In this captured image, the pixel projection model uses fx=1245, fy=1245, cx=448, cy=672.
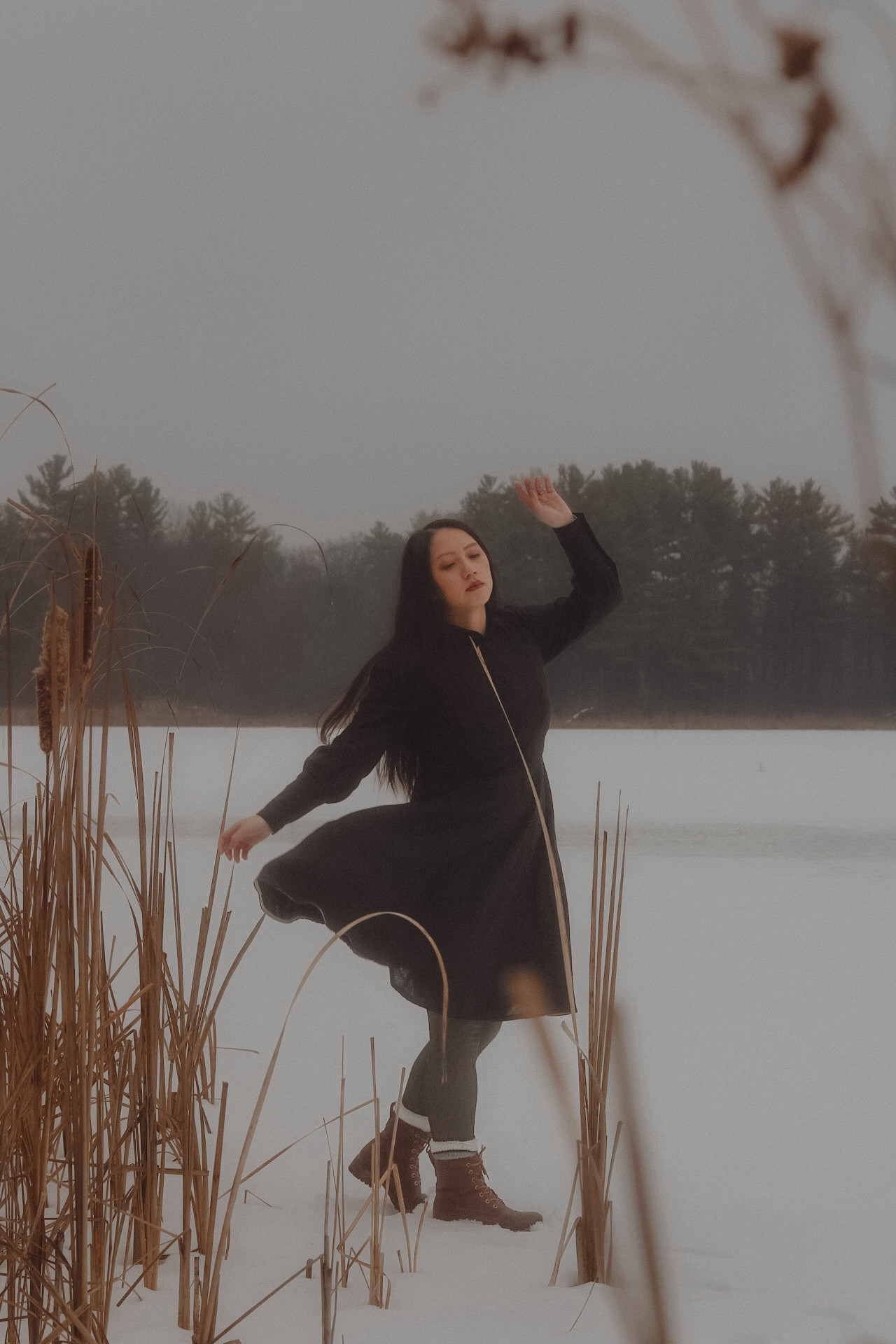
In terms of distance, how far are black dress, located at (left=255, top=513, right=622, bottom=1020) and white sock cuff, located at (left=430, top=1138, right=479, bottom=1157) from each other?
151 mm

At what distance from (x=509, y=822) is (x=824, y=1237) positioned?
1.89 feet

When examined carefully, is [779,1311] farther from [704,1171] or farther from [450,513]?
[450,513]

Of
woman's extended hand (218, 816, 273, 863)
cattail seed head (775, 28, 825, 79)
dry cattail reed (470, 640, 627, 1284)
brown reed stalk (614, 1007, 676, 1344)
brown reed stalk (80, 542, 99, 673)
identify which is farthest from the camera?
woman's extended hand (218, 816, 273, 863)

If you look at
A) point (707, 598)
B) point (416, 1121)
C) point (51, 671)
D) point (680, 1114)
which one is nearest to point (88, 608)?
point (51, 671)

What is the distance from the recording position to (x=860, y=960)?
8.93 ft

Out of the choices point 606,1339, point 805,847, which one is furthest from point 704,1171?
point 805,847

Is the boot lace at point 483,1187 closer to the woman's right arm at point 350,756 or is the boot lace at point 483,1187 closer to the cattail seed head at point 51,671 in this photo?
the woman's right arm at point 350,756

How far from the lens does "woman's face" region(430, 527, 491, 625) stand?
4.72ft

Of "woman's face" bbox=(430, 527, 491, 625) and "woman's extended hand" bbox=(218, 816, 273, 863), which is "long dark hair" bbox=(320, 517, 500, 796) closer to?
"woman's face" bbox=(430, 527, 491, 625)

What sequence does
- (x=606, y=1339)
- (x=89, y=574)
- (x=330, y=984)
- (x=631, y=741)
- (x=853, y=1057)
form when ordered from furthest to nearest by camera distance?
(x=631, y=741)
(x=330, y=984)
(x=853, y=1057)
(x=606, y=1339)
(x=89, y=574)

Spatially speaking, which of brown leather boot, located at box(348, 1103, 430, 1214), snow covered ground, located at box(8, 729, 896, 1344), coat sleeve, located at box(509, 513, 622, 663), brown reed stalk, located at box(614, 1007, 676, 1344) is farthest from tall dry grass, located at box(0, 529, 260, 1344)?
coat sleeve, located at box(509, 513, 622, 663)

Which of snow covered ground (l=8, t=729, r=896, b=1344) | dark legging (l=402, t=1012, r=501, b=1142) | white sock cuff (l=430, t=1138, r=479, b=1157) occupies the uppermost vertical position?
dark legging (l=402, t=1012, r=501, b=1142)

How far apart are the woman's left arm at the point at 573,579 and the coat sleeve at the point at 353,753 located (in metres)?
0.19

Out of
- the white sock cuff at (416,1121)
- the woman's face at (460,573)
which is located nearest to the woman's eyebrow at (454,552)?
the woman's face at (460,573)
